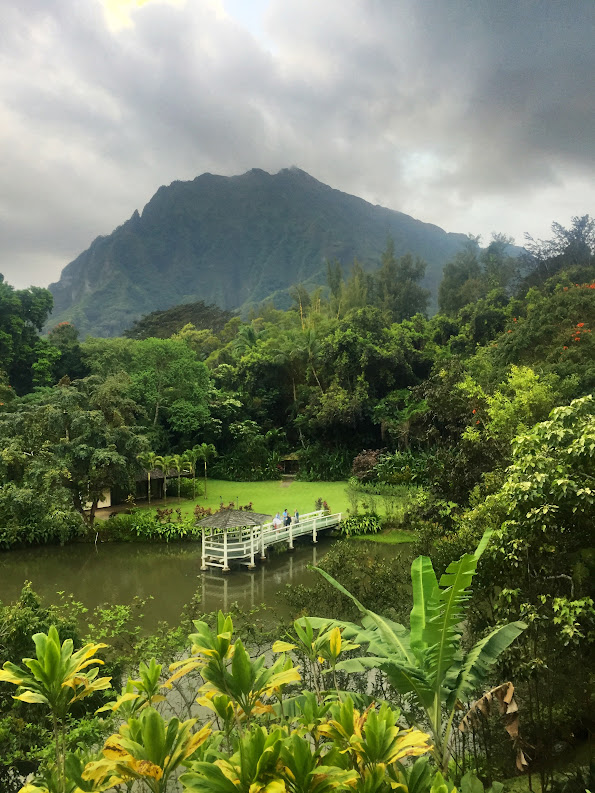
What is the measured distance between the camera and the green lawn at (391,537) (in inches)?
561

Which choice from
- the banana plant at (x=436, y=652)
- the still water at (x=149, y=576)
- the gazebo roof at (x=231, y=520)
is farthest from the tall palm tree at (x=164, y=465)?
the banana plant at (x=436, y=652)

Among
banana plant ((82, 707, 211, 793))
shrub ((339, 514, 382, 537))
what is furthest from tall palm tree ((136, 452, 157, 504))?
banana plant ((82, 707, 211, 793))

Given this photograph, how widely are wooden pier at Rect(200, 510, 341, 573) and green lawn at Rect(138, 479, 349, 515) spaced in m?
2.70

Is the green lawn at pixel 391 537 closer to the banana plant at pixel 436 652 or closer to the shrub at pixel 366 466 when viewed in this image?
the shrub at pixel 366 466

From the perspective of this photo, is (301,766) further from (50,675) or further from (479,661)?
(479,661)

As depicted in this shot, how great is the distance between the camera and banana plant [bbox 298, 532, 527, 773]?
3.36m

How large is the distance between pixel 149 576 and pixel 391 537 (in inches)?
254

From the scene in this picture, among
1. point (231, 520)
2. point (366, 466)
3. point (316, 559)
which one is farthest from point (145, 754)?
point (366, 466)

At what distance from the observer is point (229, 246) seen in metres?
116

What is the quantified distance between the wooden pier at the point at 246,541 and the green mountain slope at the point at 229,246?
68.8 m

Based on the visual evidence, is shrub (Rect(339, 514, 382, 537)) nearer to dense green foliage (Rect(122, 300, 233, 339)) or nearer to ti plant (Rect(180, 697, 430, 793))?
ti plant (Rect(180, 697, 430, 793))

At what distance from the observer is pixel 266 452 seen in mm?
23688

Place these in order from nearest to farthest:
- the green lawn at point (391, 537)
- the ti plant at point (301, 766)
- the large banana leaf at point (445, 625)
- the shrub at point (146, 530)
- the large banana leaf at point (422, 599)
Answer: the ti plant at point (301, 766)
the large banana leaf at point (445, 625)
the large banana leaf at point (422, 599)
the green lawn at point (391, 537)
the shrub at point (146, 530)

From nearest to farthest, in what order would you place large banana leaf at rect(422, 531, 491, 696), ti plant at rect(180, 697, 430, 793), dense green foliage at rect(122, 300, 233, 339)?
ti plant at rect(180, 697, 430, 793), large banana leaf at rect(422, 531, 491, 696), dense green foliage at rect(122, 300, 233, 339)
